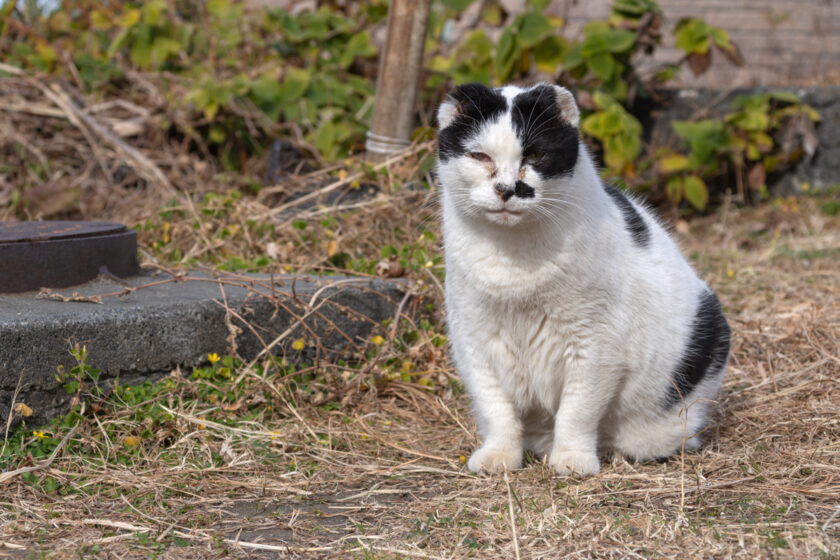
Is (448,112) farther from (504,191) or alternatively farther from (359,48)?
(359,48)

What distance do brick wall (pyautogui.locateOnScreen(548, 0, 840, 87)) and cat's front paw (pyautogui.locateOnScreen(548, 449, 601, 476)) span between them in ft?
21.3

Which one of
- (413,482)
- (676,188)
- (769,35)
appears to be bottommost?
(413,482)

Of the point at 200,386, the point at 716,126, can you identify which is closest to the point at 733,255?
the point at 716,126

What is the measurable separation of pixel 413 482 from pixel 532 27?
385 centimetres

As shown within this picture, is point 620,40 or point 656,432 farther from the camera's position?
point 620,40

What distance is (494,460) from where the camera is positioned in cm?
242

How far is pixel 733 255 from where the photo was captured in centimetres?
508

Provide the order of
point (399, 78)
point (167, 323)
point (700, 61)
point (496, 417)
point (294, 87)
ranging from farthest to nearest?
point (700, 61), point (294, 87), point (399, 78), point (167, 323), point (496, 417)

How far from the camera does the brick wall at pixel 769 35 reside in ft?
26.5

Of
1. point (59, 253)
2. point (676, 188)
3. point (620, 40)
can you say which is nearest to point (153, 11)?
point (620, 40)

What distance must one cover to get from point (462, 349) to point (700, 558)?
0.99 m

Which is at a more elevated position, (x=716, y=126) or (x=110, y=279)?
(x=716, y=126)

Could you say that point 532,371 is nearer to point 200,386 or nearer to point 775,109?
point 200,386

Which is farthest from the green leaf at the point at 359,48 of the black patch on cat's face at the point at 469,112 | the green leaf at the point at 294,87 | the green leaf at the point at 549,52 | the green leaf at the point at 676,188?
the black patch on cat's face at the point at 469,112
